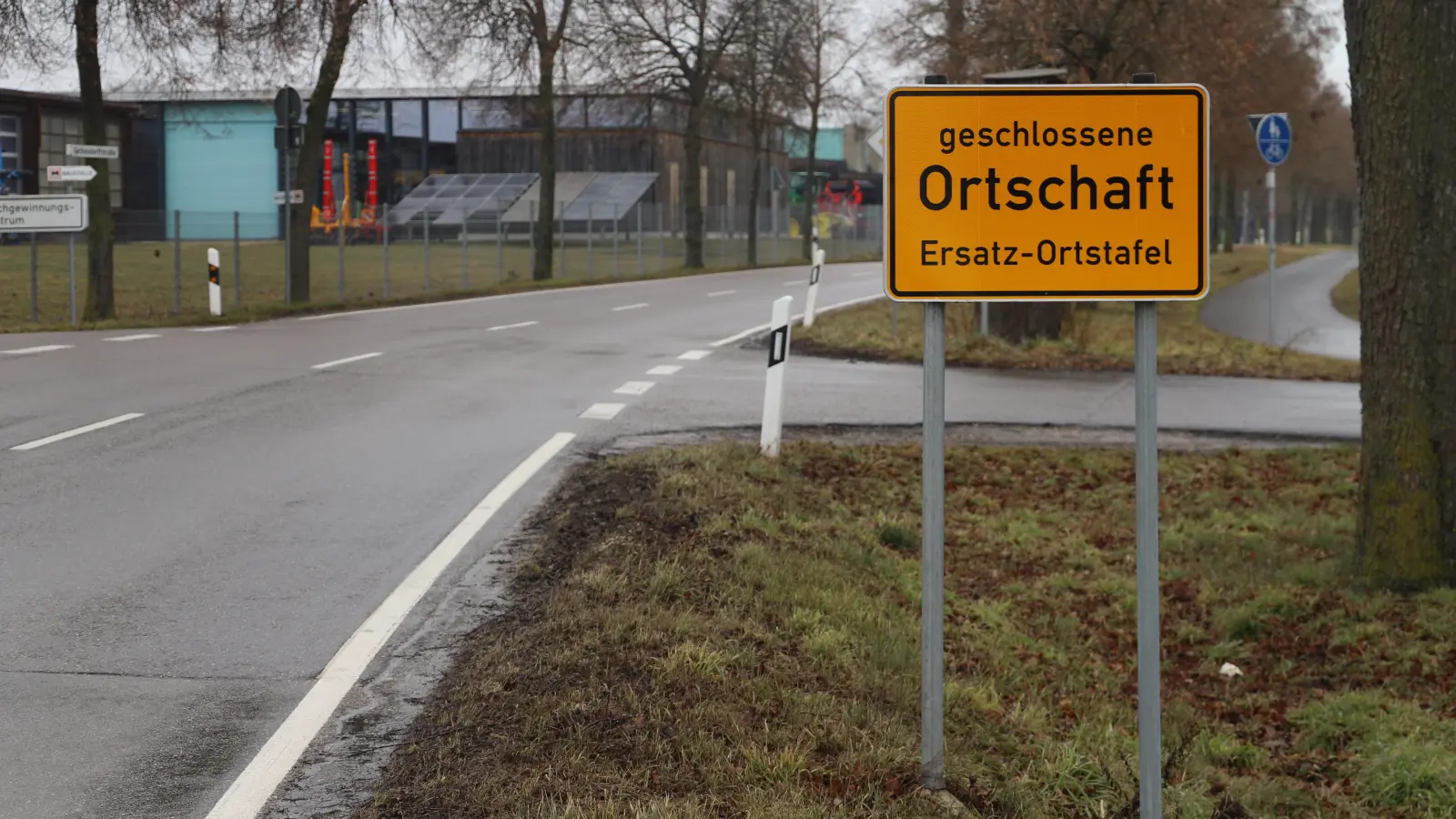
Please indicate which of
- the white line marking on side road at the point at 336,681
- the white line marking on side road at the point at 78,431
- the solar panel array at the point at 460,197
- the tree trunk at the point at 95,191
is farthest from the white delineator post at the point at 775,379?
the solar panel array at the point at 460,197

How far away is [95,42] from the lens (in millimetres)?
23625

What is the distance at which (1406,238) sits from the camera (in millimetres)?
8188

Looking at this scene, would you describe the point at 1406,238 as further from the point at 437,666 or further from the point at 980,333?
the point at 980,333

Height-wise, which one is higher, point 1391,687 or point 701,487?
point 701,487

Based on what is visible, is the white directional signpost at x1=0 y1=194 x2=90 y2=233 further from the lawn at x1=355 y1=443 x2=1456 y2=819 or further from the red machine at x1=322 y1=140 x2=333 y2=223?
the red machine at x1=322 y1=140 x2=333 y2=223

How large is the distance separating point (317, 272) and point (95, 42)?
18.2m

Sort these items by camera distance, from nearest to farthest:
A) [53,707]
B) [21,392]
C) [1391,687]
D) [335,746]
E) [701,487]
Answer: [335,746], [53,707], [1391,687], [701,487], [21,392]

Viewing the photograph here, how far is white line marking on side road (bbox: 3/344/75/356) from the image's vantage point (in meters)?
17.2

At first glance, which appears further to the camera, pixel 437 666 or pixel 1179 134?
pixel 437 666

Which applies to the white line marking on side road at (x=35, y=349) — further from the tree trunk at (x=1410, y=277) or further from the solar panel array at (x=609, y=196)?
the solar panel array at (x=609, y=196)

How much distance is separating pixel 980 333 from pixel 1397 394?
12.4 m

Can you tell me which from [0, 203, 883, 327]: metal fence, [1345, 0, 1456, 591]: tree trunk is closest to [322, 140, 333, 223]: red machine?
[0, 203, 883, 327]: metal fence

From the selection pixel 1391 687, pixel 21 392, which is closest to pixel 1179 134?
pixel 1391 687

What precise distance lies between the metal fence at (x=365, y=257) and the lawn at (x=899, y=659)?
10.8 meters
